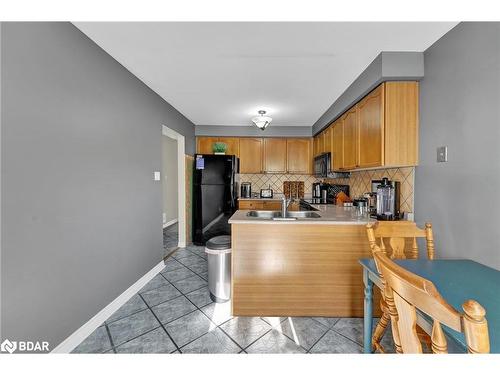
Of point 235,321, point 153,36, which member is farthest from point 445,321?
point 153,36

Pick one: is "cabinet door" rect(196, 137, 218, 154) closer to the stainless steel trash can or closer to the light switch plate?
the stainless steel trash can

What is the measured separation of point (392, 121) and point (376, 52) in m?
0.59

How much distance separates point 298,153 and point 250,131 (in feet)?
3.62

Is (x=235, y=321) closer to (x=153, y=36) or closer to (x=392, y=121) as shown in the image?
(x=392, y=121)

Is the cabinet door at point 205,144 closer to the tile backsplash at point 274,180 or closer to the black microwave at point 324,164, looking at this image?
the tile backsplash at point 274,180

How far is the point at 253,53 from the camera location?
5.80 ft

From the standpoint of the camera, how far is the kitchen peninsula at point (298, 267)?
6.08 ft

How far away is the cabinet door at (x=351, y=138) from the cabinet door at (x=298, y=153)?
1.62 metres

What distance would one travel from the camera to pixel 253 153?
4379mm

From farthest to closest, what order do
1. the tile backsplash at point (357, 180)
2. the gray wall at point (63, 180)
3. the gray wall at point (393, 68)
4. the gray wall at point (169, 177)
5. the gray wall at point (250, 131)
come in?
the gray wall at point (169, 177) < the gray wall at point (250, 131) < the tile backsplash at point (357, 180) < the gray wall at point (393, 68) < the gray wall at point (63, 180)

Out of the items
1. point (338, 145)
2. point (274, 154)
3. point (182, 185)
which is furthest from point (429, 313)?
point (274, 154)

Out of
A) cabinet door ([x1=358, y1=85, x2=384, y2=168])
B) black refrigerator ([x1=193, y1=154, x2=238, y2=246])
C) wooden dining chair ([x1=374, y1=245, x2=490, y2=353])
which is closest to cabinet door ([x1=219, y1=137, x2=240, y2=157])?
black refrigerator ([x1=193, y1=154, x2=238, y2=246])

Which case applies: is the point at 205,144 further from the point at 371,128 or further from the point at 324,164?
the point at 371,128

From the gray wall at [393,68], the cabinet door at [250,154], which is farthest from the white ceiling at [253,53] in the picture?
the cabinet door at [250,154]
